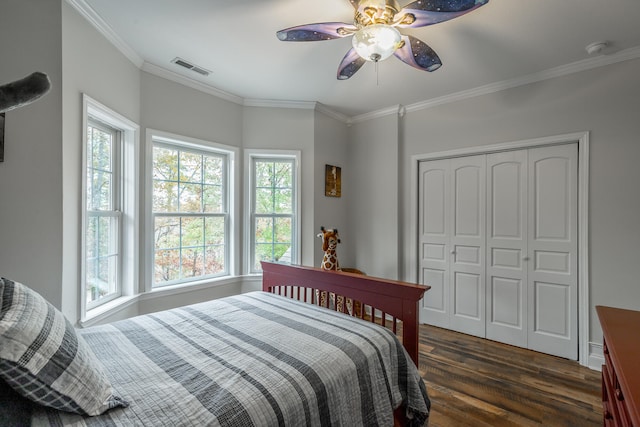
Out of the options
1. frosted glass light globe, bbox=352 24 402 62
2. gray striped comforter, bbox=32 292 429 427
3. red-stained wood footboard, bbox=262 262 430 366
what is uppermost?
frosted glass light globe, bbox=352 24 402 62

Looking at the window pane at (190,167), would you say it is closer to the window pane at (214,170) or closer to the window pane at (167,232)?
the window pane at (214,170)

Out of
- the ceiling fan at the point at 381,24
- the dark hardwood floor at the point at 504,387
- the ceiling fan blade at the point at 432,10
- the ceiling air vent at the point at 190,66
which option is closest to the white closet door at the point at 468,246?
the dark hardwood floor at the point at 504,387

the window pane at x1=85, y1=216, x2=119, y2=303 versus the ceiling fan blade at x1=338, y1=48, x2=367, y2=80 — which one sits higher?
the ceiling fan blade at x1=338, y1=48, x2=367, y2=80

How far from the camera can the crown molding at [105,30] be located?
72.9 inches

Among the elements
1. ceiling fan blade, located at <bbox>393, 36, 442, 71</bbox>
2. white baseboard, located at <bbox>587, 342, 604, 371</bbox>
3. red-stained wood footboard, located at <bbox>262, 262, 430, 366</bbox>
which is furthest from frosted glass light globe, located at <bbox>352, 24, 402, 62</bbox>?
white baseboard, located at <bbox>587, 342, 604, 371</bbox>

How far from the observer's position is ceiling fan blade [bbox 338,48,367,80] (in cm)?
198

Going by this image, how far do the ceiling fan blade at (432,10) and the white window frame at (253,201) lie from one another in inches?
80.7

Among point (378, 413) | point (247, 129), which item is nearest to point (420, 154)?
point (247, 129)

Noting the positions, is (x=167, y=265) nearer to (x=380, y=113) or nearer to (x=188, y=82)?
(x=188, y=82)

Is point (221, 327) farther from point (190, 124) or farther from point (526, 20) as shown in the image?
point (526, 20)

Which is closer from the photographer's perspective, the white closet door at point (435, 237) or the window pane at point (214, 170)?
the window pane at point (214, 170)

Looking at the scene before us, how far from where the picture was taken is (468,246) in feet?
10.5

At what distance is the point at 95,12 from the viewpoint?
6.34 feet

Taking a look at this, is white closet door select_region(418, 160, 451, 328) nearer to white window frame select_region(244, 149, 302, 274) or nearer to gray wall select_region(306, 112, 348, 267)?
gray wall select_region(306, 112, 348, 267)
